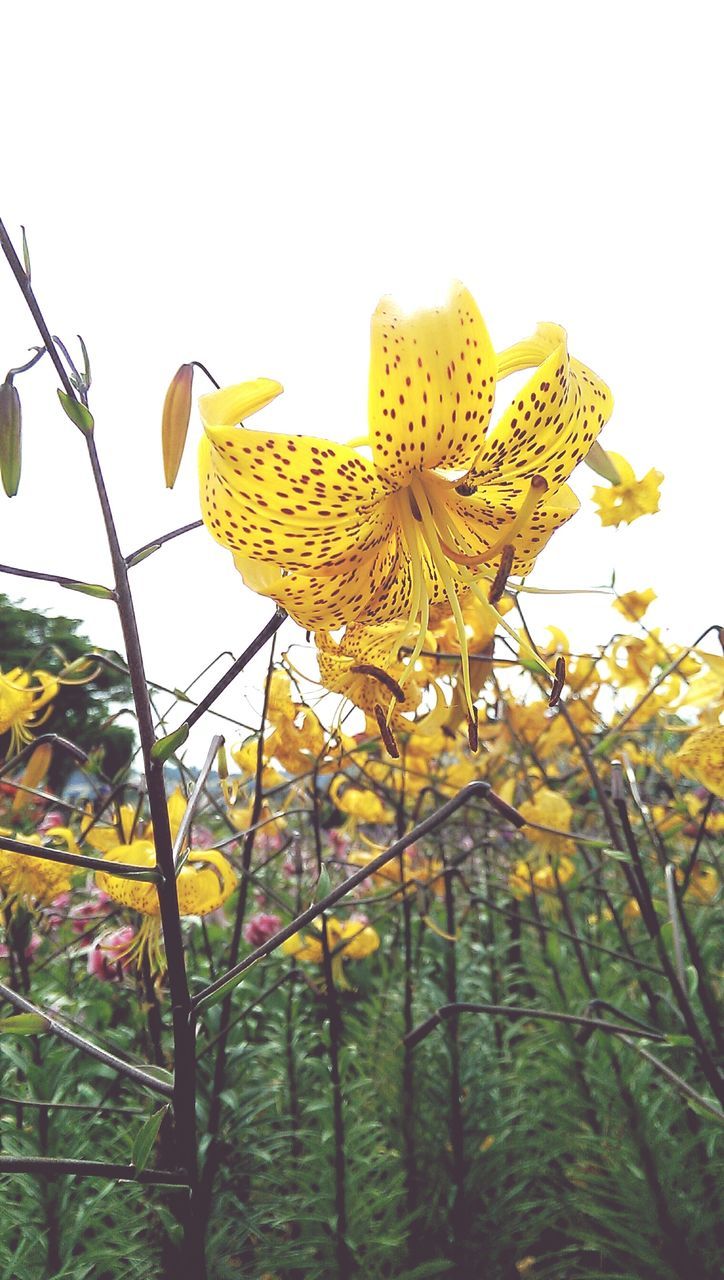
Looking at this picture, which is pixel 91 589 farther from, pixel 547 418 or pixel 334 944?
pixel 334 944

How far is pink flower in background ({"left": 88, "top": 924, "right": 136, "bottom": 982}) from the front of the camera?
1.30 m

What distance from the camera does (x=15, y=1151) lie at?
1.17m

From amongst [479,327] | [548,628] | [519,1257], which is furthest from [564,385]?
[519,1257]

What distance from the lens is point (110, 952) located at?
154 centimetres

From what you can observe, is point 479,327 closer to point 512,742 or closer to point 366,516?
point 366,516

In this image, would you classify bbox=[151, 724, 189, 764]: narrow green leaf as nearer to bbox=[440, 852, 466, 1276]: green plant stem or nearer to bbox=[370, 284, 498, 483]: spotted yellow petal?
bbox=[370, 284, 498, 483]: spotted yellow petal

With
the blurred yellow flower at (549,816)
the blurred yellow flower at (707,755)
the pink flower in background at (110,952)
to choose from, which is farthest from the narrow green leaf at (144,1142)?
the blurred yellow flower at (549,816)

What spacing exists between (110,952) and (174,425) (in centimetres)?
118

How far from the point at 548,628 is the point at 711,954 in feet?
3.07

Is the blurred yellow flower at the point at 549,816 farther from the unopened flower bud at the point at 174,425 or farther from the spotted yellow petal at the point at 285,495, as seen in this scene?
the unopened flower bud at the point at 174,425

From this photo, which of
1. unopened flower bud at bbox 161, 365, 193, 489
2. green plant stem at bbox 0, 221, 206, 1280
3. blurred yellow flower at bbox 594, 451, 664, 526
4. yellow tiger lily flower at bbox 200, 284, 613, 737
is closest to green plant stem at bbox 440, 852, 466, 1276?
yellow tiger lily flower at bbox 200, 284, 613, 737

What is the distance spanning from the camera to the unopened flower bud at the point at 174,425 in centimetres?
72

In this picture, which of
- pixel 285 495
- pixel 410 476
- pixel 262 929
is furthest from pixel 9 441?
pixel 262 929

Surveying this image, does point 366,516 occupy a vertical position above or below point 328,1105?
above
